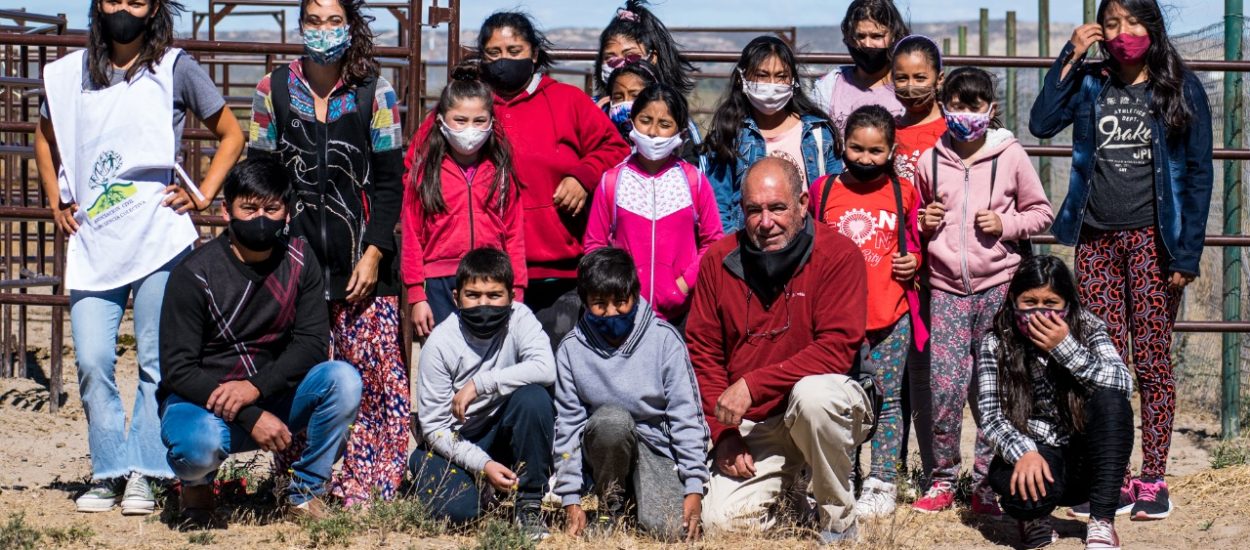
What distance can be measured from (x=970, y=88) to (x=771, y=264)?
110cm

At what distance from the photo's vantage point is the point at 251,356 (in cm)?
484

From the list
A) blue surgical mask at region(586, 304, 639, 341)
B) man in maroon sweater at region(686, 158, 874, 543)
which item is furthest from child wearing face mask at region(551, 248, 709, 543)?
man in maroon sweater at region(686, 158, 874, 543)

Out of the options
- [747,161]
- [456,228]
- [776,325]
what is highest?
[747,161]

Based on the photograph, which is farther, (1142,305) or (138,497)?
(1142,305)

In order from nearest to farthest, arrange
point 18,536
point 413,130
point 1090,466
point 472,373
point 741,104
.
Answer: point 18,536 → point 1090,466 → point 472,373 → point 741,104 → point 413,130

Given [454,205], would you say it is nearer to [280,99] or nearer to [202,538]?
[280,99]

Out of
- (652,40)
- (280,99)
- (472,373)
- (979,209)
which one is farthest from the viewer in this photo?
(652,40)

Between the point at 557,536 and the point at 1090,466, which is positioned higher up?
the point at 1090,466

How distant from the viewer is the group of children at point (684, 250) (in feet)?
15.5

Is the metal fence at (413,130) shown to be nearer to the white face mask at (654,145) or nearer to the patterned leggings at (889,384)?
the white face mask at (654,145)

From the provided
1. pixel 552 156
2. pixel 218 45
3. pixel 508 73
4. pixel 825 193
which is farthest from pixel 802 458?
pixel 218 45

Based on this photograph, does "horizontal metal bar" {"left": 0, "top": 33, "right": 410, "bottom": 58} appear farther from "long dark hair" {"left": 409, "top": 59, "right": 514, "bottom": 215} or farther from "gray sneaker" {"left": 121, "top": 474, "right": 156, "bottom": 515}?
"gray sneaker" {"left": 121, "top": 474, "right": 156, "bottom": 515}

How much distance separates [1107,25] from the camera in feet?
17.3

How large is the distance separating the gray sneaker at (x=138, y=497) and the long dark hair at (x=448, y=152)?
140cm
